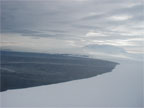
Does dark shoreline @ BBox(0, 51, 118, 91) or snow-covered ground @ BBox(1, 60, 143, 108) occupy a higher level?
dark shoreline @ BBox(0, 51, 118, 91)

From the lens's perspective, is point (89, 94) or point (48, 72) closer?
point (89, 94)

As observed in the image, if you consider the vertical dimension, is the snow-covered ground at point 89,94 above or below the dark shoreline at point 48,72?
below

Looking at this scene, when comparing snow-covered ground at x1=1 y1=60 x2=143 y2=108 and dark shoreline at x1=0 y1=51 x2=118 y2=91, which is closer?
snow-covered ground at x1=1 y1=60 x2=143 y2=108

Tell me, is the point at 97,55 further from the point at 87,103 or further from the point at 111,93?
the point at 87,103

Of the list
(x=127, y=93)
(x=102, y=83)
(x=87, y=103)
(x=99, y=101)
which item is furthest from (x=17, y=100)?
(x=127, y=93)

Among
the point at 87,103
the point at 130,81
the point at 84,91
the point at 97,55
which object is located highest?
the point at 97,55

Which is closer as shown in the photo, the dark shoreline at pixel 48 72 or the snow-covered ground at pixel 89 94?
the snow-covered ground at pixel 89 94

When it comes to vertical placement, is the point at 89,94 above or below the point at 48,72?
below

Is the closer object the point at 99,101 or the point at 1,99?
the point at 1,99
